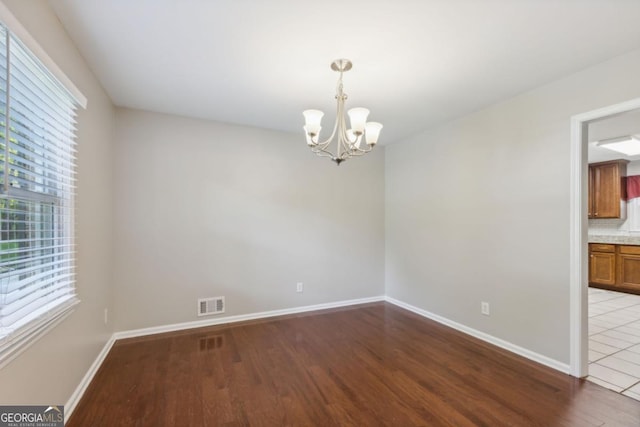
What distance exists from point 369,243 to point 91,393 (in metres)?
3.55

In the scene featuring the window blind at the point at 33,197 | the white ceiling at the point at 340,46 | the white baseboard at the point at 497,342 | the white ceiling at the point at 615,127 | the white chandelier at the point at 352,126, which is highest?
the white ceiling at the point at 340,46

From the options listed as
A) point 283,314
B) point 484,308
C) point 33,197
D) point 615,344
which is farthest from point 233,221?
point 615,344

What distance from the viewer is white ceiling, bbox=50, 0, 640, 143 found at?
1.70 m

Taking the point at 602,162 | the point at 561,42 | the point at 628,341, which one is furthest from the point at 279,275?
the point at 602,162

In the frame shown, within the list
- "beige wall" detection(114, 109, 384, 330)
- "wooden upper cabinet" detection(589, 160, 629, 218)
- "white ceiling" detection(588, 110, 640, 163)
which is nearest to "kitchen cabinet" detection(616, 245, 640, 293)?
"wooden upper cabinet" detection(589, 160, 629, 218)

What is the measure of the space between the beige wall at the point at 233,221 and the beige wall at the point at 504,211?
0.81 metres

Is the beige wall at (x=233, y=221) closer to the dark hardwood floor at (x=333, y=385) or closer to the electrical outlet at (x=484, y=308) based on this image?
the dark hardwood floor at (x=333, y=385)

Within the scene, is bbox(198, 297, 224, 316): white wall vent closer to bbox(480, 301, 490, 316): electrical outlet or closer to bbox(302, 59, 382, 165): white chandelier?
bbox(302, 59, 382, 165): white chandelier

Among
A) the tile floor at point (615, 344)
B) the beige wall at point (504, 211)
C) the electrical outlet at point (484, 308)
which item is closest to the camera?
the tile floor at point (615, 344)

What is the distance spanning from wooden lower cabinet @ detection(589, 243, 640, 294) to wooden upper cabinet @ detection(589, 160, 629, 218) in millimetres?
694

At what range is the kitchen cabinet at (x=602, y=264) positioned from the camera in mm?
5277

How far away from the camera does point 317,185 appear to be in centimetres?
417

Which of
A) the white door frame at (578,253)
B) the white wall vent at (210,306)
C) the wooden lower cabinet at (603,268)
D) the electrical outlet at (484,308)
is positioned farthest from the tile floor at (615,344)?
the white wall vent at (210,306)

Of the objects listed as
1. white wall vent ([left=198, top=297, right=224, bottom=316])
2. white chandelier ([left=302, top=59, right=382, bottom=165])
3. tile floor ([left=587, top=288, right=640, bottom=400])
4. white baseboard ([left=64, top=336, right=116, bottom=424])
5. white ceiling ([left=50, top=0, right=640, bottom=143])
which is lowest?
tile floor ([left=587, top=288, right=640, bottom=400])
